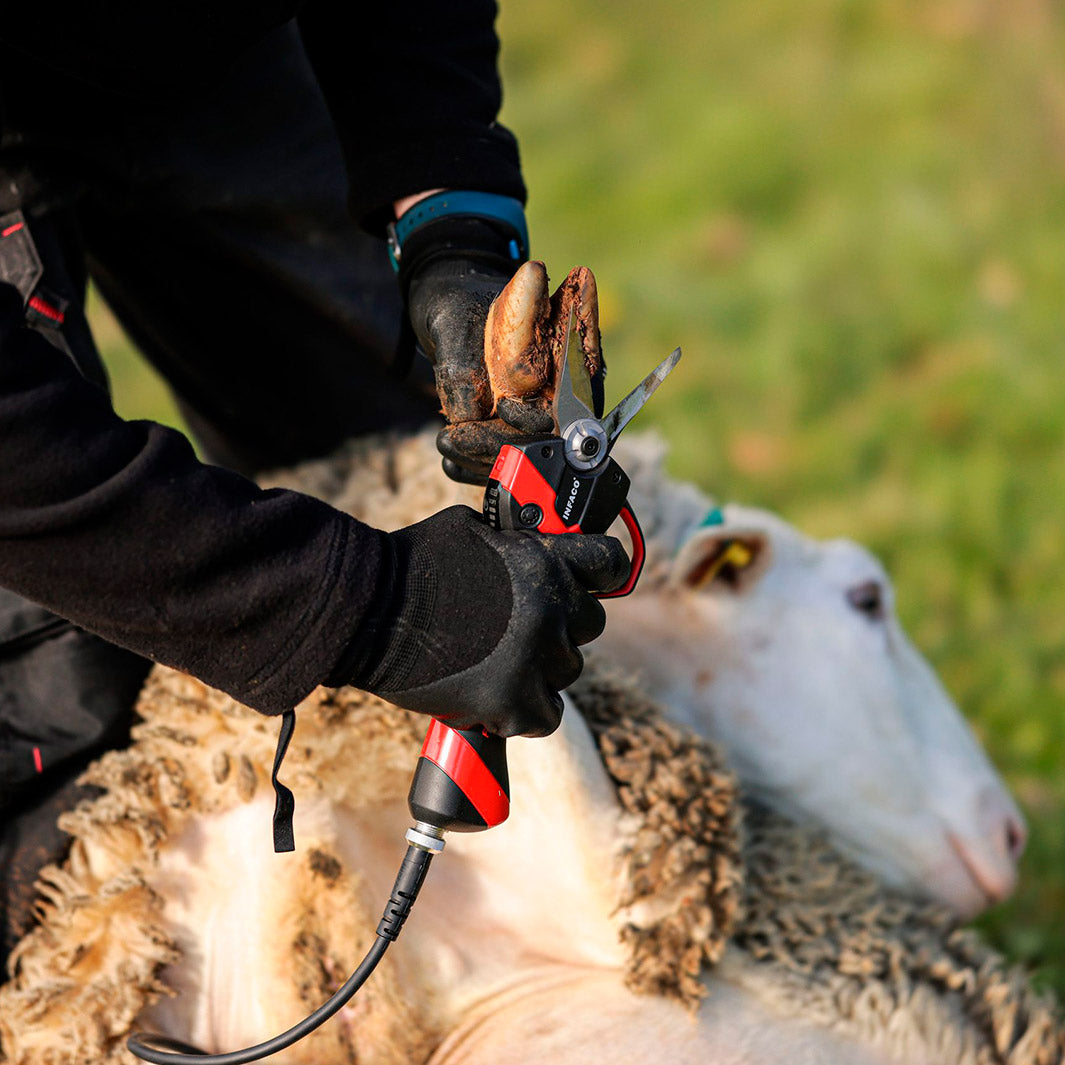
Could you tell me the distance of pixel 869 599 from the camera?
7.74 ft

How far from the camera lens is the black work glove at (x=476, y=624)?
1281 mm

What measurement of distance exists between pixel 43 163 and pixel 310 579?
0.90m

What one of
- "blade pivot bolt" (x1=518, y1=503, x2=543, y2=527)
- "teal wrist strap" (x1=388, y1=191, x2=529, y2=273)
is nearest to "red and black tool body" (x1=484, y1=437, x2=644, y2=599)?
"blade pivot bolt" (x1=518, y1=503, x2=543, y2=527)

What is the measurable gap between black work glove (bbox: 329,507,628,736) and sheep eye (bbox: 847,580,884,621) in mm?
1159

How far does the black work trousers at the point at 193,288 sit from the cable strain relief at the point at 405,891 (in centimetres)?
56

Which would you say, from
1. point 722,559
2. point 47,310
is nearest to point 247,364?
point 47,310

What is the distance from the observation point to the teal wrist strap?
5.63ft

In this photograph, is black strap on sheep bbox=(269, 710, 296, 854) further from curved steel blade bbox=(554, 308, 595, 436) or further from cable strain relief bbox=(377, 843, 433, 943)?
curved steel blade bbox=(554, 308, 595, 436)

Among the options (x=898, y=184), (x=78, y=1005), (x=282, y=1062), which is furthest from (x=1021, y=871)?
(x=898, y=184)

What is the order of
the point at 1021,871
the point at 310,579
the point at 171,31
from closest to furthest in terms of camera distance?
the point at 310,579
the point at 171,31
the point at 1021,871

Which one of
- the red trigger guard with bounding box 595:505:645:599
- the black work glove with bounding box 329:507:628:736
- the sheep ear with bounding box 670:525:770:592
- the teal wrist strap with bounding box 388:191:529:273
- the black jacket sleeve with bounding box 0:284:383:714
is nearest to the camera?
the black jacket sleeve with bounding box 0:284:383:714

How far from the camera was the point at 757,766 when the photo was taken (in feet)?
7.27

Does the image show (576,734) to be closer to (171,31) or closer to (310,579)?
(310,579)

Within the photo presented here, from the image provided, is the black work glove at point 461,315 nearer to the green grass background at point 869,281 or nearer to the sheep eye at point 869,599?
the sheep eye at point 869,599
